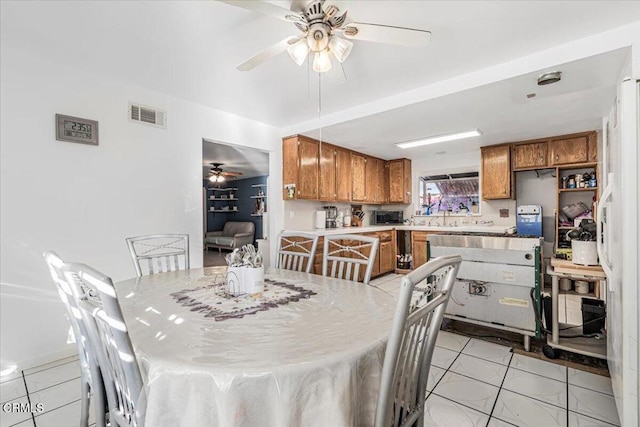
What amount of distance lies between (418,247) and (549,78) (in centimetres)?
327

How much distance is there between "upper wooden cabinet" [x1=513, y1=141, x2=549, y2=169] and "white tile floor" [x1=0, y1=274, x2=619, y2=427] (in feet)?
10.7

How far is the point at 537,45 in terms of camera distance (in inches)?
86.8

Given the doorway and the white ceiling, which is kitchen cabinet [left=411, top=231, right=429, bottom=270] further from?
the doorway

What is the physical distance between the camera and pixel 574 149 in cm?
427

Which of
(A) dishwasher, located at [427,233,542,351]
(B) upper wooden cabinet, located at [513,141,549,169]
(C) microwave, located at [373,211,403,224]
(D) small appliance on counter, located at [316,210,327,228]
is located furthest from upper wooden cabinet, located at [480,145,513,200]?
(D) small appliance on counter, located at [316,210,327,228]

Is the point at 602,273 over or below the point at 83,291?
below

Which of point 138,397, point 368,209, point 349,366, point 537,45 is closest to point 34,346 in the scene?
point 138,397

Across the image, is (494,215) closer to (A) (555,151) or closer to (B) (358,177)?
(A) (555,151)

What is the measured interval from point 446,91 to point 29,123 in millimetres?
3554

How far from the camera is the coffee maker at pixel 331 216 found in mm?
5098

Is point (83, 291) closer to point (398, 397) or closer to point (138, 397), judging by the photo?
point (138, 397)

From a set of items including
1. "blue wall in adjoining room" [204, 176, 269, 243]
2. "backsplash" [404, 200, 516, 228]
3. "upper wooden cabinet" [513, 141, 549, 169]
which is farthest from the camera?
"blue wall in adjoining room" [204, 176, 269, 243]

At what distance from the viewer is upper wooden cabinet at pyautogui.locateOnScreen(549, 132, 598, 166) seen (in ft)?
13.6

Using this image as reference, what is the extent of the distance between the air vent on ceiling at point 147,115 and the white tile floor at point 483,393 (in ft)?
7.32
